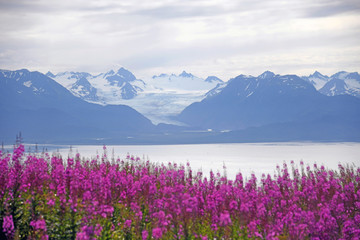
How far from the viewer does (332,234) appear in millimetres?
10867

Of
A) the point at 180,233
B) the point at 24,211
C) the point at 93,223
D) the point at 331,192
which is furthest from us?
the point at 331,192

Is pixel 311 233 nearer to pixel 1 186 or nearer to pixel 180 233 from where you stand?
pixel 180 233

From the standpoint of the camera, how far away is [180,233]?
10.3 metres

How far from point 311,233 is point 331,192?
12.9 ft

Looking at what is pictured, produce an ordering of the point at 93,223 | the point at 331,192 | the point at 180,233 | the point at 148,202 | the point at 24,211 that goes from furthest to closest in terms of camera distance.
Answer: the point at 331,192, the point at 148,202, the point at 24,211, the point at 180,233, the point at 93,223

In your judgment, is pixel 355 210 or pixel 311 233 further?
pixel 355 210

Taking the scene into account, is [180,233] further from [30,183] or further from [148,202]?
[30,183]

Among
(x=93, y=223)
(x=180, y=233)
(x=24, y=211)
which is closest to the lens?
(x=93, y=223)

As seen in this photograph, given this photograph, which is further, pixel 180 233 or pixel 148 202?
pixel 148 202

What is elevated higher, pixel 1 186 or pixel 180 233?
pixel 1 186

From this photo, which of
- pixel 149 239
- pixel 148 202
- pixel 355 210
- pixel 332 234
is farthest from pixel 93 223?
pixel 355 210

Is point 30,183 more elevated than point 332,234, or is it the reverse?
point 30,183

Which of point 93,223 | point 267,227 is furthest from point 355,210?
point 93,223

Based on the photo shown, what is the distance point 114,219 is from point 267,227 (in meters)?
3.88
